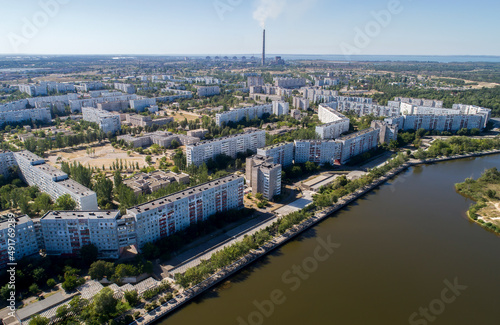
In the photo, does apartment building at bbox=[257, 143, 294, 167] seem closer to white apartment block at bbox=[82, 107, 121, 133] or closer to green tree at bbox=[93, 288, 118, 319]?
green tree at bbox=[93, 288, 118, 319]

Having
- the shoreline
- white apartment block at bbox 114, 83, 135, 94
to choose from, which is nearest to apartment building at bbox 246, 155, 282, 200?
the shoreline

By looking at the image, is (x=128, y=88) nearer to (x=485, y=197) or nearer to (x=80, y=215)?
(x=80, y=215)

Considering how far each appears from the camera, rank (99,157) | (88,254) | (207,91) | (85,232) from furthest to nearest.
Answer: (207,91)
(99,157)
(85,232)
(88,254)

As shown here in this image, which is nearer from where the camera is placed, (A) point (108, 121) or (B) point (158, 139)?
(B) point (158, 139)

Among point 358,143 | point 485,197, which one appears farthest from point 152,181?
point 485,197

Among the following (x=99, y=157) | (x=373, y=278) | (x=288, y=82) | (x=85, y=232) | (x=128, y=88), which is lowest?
(x=373, y=278)

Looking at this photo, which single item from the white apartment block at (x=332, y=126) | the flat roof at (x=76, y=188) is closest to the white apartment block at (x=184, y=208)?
the flat roof at (x=76, y=188)

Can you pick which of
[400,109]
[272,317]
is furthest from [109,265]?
[400,109]

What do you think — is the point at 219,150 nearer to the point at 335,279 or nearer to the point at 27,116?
the point at 335,279
